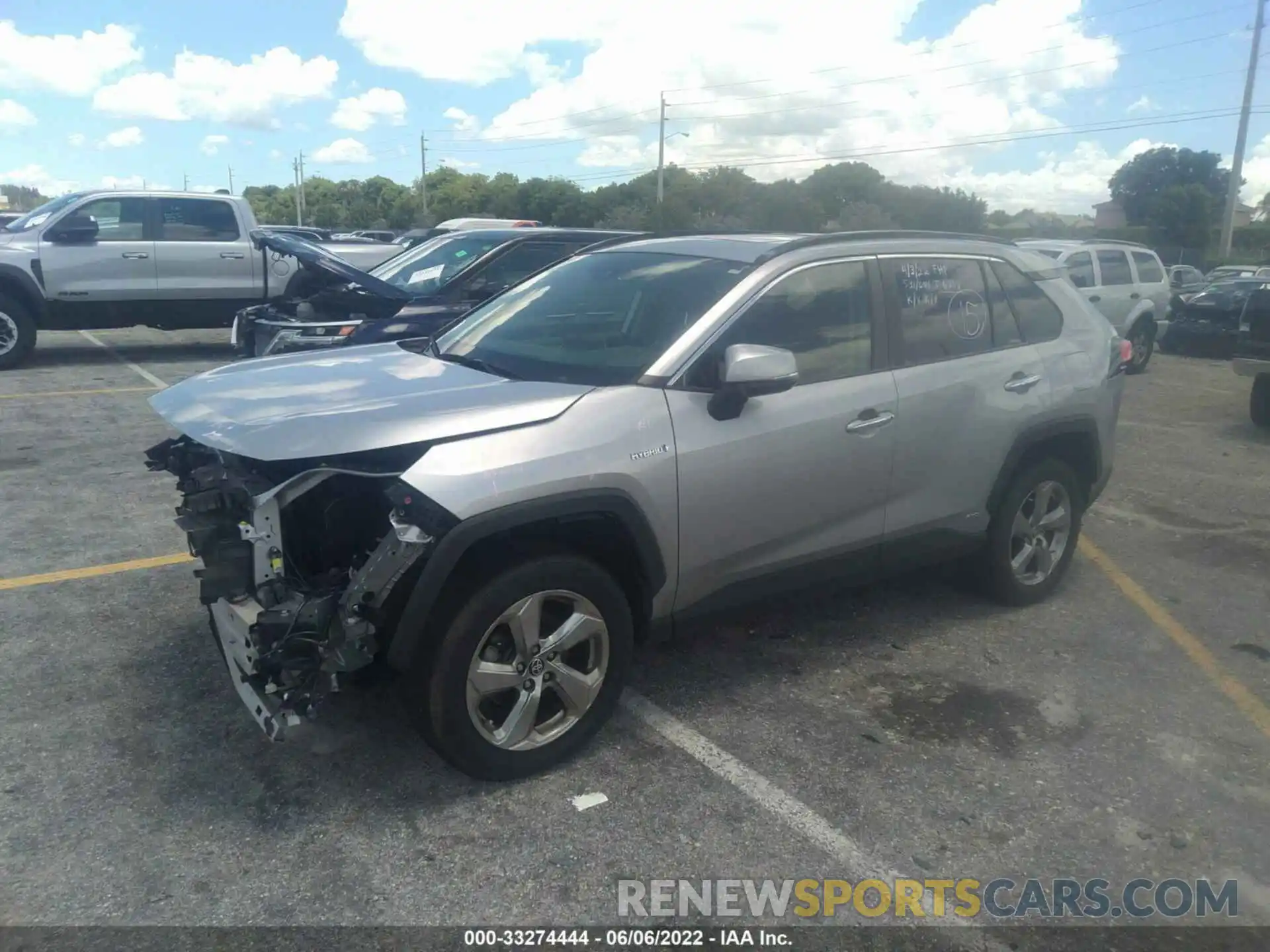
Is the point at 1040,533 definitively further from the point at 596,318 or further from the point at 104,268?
the point at 104,268

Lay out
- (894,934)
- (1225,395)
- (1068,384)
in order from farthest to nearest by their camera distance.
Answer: (1225,395) < (1068,384) < (894,934)

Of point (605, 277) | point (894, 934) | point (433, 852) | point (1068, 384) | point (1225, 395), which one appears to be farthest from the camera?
point (1225, 395)

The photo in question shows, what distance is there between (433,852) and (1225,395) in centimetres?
1272

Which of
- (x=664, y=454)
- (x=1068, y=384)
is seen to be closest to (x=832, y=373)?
(x=664, y=454)

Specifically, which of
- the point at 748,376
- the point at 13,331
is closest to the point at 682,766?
the point at 748,376

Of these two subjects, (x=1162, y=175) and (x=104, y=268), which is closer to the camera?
(x=104, y=268)

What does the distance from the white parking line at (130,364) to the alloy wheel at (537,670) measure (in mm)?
8594

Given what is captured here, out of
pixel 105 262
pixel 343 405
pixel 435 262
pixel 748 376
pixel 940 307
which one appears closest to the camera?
pixel 343 405

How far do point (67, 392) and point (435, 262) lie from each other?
4.05 m

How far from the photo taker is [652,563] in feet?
11.6

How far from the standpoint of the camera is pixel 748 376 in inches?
137

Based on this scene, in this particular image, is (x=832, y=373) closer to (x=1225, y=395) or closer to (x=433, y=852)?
(x=433, y=852)

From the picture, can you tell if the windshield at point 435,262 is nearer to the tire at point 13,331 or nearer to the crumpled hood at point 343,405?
the tire at point 13,331

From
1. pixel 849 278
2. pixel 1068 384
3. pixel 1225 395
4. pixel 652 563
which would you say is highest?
pixel 849 278
